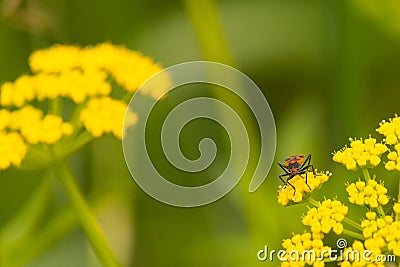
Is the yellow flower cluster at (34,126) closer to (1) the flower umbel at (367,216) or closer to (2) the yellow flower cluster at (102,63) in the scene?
(2) the yellow flower cluster at (102,63)

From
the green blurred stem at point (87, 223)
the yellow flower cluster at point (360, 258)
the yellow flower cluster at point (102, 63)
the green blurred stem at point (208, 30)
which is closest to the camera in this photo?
the yellow flower cluster at point (360, 258)

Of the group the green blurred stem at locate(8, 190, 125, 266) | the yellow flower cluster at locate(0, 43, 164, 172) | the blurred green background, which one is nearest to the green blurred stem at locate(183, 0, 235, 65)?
the blurred green background

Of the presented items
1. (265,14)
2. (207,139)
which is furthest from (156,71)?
(265,14)

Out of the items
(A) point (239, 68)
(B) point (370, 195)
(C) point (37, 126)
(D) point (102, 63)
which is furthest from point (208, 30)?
(B) point (370, 195)

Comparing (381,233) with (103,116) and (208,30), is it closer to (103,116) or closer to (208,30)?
(103,116)

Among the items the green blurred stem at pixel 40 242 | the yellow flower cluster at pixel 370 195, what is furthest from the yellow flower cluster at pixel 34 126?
the yellow flower cluster at pixel 370 195

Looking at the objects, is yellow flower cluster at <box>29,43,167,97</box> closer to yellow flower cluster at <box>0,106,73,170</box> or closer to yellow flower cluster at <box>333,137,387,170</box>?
yellow flower cluster at <box>0,106,73,170</box>
